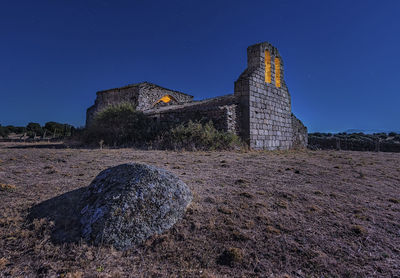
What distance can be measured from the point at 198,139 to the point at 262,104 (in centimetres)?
429

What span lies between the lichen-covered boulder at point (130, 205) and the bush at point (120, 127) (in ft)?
26.1

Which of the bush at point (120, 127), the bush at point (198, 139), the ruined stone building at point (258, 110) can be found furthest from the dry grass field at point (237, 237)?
the bush at point (120, 127)

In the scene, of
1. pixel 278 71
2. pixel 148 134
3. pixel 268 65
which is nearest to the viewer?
pixel 148 134

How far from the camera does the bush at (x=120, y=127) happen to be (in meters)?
10.7

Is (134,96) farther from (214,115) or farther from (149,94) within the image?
(214,115)

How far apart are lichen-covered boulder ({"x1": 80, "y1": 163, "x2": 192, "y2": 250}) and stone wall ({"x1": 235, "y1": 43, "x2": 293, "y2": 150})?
787 centimetres

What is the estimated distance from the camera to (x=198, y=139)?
8727 millimetres

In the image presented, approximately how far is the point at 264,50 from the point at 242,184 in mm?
9591

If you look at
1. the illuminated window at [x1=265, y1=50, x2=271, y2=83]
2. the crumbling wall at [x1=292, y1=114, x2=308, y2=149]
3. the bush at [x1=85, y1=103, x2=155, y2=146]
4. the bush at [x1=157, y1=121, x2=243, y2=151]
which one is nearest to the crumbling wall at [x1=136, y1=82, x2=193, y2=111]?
the bush at [x1=85, y1=103, x2=155, y2=146]

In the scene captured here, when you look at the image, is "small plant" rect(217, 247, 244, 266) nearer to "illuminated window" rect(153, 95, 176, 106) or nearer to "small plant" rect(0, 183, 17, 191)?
"small plant" rect(0, 183, 17, 191)

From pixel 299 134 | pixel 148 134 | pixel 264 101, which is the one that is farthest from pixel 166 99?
pixel 299 134

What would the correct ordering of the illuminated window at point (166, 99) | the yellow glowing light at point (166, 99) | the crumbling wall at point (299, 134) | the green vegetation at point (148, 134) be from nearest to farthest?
the green vegetation at point (148, 134) < the crumbling wall at point (299, 134) < the illuminated window at point (166, 99) < the yellow glowing light at point (166, 99)

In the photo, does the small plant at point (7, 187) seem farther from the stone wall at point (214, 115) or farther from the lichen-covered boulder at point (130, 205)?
the stone wall at point (214, 115)

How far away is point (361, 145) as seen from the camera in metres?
15.0
